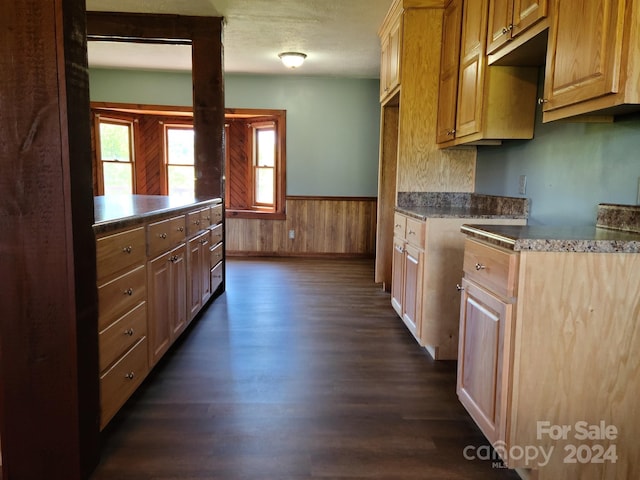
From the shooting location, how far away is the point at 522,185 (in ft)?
8.45

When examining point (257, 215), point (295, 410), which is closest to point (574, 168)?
point (295, 410)

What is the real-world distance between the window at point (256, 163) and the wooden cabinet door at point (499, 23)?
12.7 ft

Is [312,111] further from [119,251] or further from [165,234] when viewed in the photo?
[119,251]

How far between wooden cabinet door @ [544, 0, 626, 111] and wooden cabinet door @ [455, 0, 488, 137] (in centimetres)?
76

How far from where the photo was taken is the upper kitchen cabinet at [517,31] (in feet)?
5.97

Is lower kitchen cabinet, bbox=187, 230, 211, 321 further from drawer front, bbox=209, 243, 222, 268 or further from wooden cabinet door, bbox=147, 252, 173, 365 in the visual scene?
wooden cabinet door, bbox=147, 252, 173, 365

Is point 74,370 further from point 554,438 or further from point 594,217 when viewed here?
point 594,217

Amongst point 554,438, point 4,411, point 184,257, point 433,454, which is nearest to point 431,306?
point 433,454

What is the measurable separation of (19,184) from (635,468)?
2.18m

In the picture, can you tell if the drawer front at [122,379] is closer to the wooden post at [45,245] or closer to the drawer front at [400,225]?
the wooden post at [45,245]

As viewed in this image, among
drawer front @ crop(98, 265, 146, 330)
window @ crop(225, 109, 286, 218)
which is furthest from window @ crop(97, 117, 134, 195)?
drawer front @ crop(98, 265, 146, 330)

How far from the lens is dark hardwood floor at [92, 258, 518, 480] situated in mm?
1602

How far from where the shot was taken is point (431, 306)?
8.54 feet

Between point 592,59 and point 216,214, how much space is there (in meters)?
2.97
